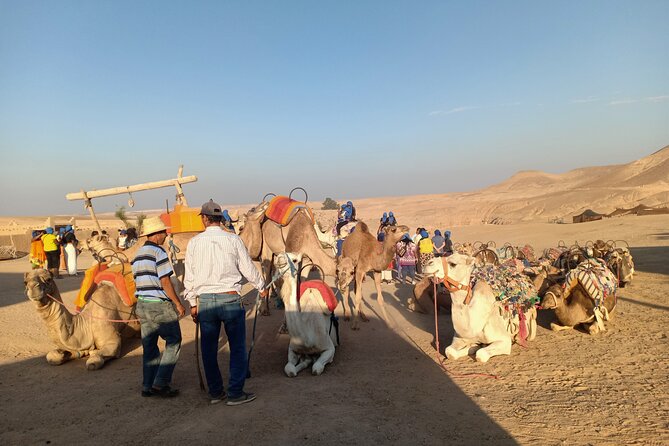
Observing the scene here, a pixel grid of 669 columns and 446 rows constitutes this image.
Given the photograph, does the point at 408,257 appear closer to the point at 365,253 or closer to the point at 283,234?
the point at 365,253

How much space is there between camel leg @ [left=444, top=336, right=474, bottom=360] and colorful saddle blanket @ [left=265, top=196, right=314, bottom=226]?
13.7 ft

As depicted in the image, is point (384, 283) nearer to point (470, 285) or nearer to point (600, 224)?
point (470, 285)

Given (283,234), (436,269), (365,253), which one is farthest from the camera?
(283,234)

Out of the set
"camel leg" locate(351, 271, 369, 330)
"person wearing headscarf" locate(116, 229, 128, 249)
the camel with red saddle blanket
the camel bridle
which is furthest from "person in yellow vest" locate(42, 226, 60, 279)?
the camel bridle

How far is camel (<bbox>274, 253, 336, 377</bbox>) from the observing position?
18.7 ft

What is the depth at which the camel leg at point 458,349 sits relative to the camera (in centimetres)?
602

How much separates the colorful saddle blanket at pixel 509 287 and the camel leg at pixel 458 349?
790 millimetres

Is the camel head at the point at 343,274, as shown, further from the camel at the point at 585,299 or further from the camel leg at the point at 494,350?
the camel at the point at 585,299

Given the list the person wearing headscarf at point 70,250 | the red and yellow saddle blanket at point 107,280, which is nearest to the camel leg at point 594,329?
the red and yellow saddle blanket at point 107,280

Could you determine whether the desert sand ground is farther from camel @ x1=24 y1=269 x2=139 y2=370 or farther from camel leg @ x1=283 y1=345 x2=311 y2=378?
camel @ x1=24 y1=269 x2=139 y2=370

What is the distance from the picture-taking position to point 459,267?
6.05 metres

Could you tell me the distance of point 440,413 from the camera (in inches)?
172

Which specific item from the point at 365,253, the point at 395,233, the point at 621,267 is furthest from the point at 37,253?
the point at 621,267

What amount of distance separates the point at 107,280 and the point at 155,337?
279 cm
